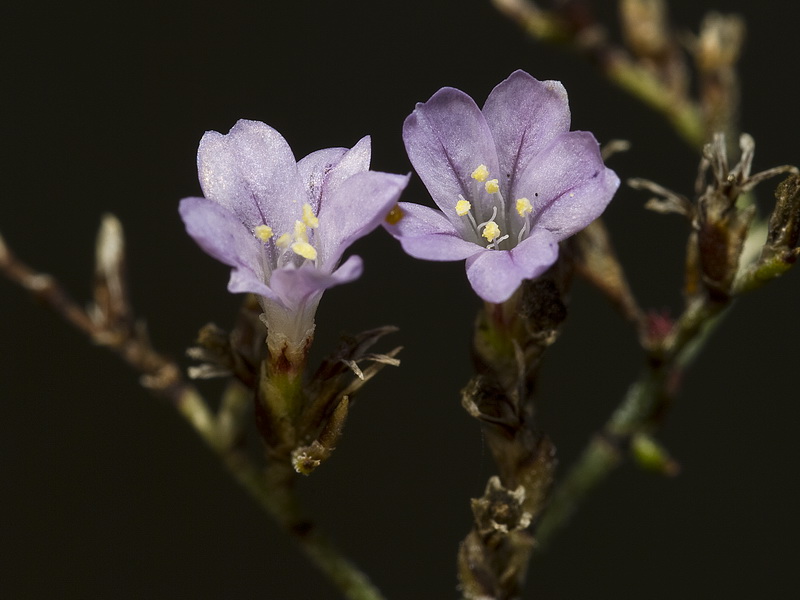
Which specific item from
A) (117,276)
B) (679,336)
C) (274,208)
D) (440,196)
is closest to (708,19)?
(679,336)

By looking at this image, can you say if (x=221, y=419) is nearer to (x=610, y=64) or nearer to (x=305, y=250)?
(x=305, y=250)

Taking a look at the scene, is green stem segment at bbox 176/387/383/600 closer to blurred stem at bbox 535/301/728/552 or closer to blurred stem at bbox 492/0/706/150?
blurred stem at bbox 535/301/728/552

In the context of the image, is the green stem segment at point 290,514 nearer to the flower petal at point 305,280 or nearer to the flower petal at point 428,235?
the flower petal at point 305,280

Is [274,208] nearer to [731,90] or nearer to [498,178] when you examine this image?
[498,178]

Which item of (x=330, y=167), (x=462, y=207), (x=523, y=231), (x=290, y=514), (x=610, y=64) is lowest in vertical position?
(x=290, y=514)

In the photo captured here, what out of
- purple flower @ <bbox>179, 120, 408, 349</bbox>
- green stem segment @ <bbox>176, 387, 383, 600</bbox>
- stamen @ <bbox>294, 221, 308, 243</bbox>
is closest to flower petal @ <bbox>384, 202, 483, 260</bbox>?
purple flower @ <bbox>179, 120, 408, 349</bbox>

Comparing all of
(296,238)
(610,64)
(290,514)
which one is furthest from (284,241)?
(610,64)

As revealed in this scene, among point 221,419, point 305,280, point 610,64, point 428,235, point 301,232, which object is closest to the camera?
point 305,280

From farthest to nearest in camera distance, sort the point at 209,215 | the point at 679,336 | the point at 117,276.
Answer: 1. the point at 117,276
2. the point at 679,336
3. the point at 209,215
